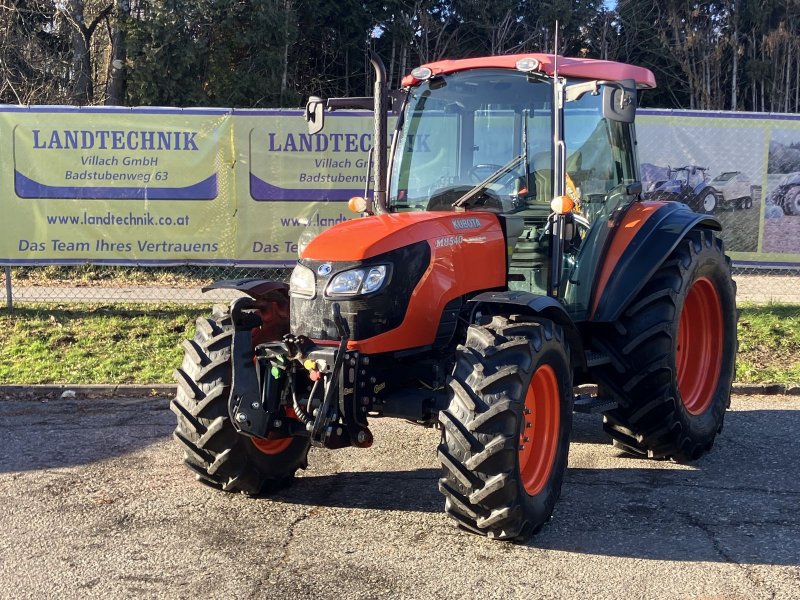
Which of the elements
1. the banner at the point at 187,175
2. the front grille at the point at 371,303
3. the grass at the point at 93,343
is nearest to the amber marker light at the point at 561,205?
the front grille at the point at 371,303

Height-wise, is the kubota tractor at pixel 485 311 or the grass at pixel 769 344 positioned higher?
the kubota tractor at pixel 485 311

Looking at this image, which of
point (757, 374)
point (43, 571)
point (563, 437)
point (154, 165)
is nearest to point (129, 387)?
point (154, 165)

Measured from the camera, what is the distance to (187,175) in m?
10.1

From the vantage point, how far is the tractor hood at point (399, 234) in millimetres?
4730

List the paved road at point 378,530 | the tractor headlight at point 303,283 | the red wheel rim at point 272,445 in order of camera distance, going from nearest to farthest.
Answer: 1. the paved road at point 378,530
2. the tractor headlight at point 303,283
3. the red wheel rim at point 272,445

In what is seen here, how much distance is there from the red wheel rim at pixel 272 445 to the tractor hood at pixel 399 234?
3.64ft

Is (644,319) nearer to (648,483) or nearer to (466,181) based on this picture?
(648,483)

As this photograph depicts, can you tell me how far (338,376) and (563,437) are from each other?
1.31 metres

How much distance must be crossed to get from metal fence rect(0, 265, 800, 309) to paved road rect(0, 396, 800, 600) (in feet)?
13.9

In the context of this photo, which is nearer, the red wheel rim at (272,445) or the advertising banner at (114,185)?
the red wheel rim at (272,445)

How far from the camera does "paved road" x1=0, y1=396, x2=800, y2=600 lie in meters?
4.14

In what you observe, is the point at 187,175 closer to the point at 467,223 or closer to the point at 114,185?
the point at 114,185

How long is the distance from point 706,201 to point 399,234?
22.3 feet

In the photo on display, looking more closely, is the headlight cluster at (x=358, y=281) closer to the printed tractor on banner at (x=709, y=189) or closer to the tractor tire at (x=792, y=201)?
the printed tractor on banner at (x=709, y=189)
